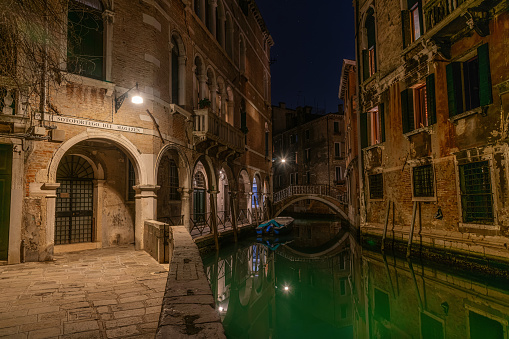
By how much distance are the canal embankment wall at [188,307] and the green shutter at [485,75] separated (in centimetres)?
768

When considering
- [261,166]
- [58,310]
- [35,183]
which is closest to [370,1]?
[261,166]

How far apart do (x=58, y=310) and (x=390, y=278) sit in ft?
26.0

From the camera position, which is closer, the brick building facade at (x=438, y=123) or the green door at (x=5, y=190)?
the green door at (x=5, y=190)

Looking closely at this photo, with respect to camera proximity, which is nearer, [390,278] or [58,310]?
[58,310]

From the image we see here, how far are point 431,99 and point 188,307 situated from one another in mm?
9801

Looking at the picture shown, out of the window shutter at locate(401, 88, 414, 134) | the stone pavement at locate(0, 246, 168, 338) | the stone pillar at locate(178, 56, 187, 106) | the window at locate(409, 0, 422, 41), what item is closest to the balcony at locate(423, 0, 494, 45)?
the window at locate(409, 0, 422, 41)

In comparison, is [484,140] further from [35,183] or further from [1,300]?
[35,183]

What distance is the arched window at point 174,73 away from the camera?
11531 millimetres

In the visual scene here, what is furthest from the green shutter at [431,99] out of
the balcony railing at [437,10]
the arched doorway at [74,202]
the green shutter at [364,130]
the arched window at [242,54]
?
the arched doorway at [74,202]

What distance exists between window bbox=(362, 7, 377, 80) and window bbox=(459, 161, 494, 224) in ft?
22.4

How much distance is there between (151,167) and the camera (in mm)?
9578

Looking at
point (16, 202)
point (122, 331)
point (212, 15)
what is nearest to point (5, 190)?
point (16, 202)

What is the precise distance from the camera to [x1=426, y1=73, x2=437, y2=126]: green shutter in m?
9.90

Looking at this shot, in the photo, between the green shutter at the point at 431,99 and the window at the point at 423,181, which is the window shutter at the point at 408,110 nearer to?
the green shutter at the point at 431,99
